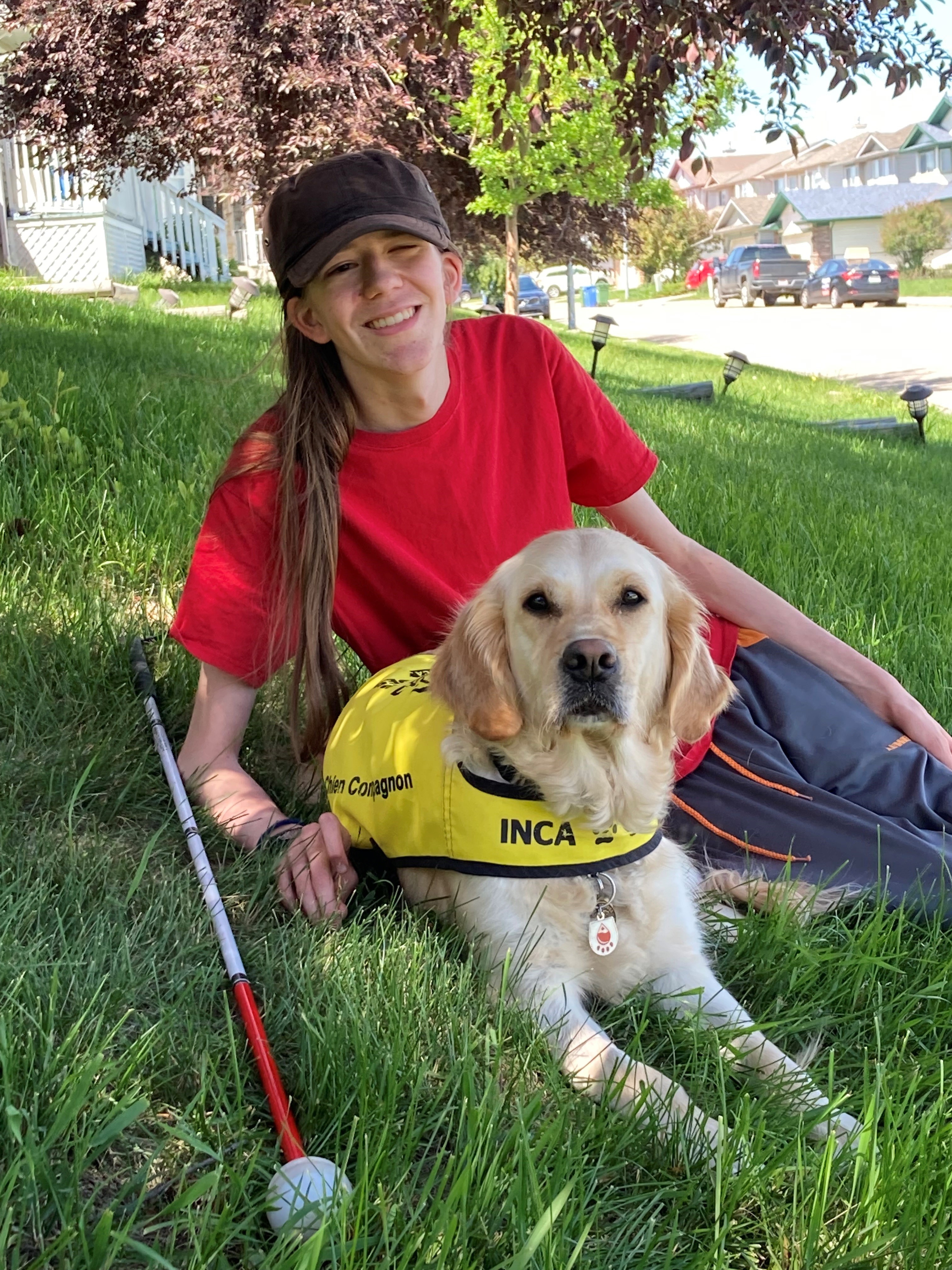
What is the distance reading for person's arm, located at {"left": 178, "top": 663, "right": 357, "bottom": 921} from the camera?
2379 mm

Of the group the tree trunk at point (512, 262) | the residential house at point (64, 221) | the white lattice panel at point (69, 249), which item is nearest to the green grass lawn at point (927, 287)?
the tree trunk at point (512, 262)

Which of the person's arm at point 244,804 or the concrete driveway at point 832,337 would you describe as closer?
the person's arm at point 244,804

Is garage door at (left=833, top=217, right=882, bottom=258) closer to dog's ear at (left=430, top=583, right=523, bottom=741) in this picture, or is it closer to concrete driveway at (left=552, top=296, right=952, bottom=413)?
concrete driveway at (left=552, top=296, right=952, bottom=413)

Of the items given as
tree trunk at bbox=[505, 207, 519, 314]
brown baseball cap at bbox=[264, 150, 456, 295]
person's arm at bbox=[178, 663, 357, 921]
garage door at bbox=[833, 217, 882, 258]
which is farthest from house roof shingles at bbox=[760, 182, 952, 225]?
person's arm at bbox=[178, 663, 357, 921]

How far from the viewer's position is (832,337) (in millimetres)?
25750

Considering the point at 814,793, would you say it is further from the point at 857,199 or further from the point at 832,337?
the point at 857,199

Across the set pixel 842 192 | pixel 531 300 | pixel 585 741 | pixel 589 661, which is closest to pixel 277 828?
pixel 585 741

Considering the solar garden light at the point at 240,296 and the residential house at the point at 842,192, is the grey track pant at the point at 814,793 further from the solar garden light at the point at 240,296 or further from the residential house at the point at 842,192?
the residential house at the point at 842,192

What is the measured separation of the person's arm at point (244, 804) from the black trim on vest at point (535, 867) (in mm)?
180

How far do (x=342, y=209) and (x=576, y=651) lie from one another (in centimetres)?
124

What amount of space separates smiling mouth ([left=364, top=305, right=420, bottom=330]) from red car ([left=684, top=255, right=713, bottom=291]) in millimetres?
60977

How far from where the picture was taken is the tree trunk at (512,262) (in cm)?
1692

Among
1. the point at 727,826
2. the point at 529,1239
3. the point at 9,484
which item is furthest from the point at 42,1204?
the point at 9,484

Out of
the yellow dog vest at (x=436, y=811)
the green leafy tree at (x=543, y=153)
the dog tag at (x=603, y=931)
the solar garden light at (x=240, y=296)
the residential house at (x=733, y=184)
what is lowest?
the dog tag at (x=603, y=931)
